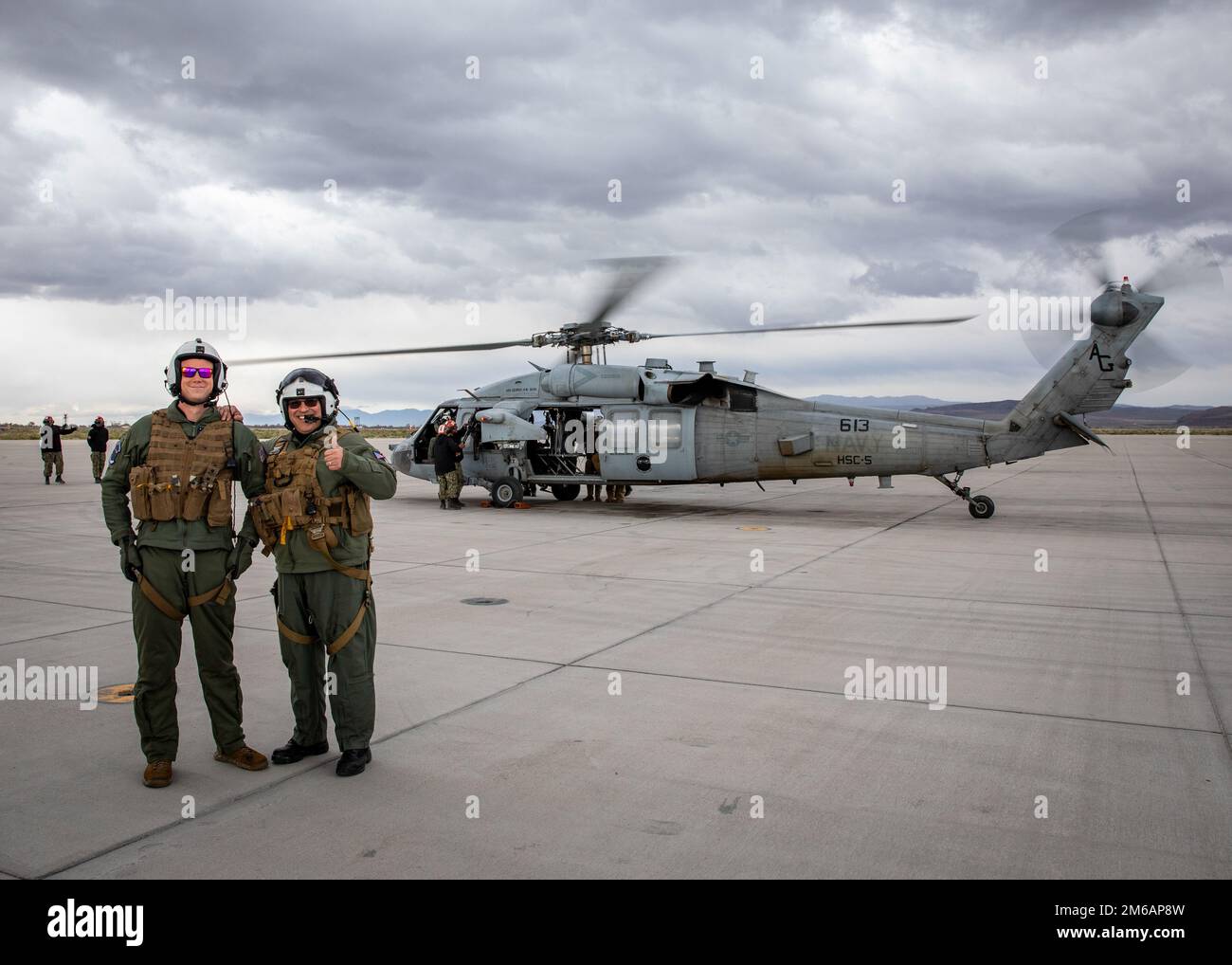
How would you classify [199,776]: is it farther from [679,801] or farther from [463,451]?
[463,451]

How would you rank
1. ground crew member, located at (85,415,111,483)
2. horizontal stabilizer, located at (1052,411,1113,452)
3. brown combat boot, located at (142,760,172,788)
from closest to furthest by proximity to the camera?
brown combat boot, located at (142,760,172,788)
horizontal stabilizer, located at (1052,411,1113,452)
ground crew member, located at (85,415,111,483)

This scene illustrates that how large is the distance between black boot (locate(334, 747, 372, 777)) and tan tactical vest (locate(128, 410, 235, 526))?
1269 mm

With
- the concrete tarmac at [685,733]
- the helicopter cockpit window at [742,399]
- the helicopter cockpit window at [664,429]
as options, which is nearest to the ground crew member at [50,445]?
the concrete tarmac at [685,733]

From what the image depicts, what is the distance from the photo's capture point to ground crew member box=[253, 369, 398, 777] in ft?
14.2

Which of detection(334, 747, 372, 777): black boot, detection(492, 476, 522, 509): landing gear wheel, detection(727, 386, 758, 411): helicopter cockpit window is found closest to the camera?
detection(334, 747, 372, 777): black boot

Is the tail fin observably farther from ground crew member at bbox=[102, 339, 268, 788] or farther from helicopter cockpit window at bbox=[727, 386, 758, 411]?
ground crew member at bbox=[102, 339, 268, 788]

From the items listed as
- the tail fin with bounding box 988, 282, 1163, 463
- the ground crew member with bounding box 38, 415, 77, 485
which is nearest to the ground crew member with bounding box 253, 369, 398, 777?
the tail fin with bounding box 988, 282, 1163, 463

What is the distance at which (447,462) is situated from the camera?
17.0 meters

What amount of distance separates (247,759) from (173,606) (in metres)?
0.82

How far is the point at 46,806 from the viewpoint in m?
3.89

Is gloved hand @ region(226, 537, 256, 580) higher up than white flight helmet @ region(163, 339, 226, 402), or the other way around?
white flight helmet @ region(163, 339, 226, 402)

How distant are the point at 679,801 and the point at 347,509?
6.81 ft

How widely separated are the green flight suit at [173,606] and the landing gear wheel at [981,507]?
1311 cm
